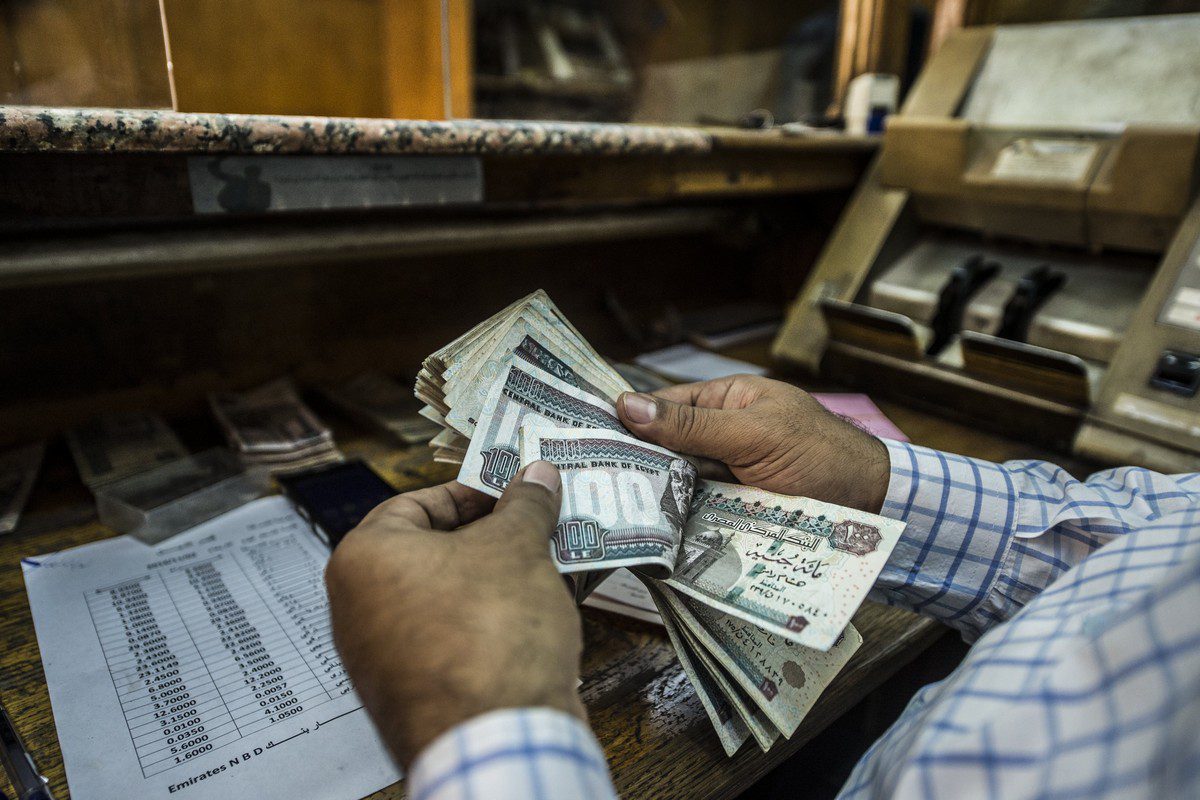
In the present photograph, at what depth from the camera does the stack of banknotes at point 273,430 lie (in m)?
1.09

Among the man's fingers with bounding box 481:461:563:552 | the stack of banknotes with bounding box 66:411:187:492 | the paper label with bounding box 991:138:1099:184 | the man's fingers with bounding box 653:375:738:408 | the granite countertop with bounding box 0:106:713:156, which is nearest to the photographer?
the man's fingers with bounding box 481:461:563:552

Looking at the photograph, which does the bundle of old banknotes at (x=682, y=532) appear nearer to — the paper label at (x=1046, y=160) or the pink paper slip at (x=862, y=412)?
the pink paper slip at (x=862, y=412)

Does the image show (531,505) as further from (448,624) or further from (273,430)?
(273,430)

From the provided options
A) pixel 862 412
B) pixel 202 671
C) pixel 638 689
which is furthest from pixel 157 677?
pixel 862 412

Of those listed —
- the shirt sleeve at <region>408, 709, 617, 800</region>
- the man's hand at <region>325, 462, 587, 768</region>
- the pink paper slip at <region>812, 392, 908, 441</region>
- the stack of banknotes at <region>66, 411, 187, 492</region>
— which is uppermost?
the man's hand at <region>325, 462, 587, 768</region>

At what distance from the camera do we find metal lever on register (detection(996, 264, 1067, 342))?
1.27 metres

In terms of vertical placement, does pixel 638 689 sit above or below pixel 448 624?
below

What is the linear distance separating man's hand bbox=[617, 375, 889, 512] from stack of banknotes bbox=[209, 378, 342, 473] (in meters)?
0.60

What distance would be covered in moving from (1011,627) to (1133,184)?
41.2 inches

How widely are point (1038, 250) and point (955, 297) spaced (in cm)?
24

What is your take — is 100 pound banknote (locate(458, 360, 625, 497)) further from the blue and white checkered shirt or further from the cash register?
the cash register

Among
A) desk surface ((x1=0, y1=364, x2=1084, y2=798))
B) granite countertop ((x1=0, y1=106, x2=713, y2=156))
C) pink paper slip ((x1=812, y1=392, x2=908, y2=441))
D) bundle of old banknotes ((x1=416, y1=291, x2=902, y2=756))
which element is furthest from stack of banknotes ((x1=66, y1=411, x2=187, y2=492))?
pink paper slip ((x1=812, y1=392, x2=908, y2=441))

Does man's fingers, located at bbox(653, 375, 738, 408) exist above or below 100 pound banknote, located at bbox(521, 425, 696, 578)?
above

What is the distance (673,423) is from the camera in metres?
0.75
